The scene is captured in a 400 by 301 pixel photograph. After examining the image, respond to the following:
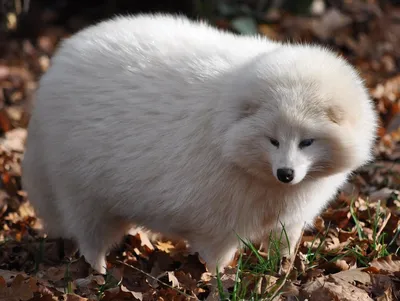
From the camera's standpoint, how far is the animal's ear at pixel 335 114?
4090mm

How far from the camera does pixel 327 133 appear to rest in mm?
4059

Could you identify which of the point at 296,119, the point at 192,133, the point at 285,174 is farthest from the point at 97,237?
the point at 296,119

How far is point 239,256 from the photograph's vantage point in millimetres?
4754

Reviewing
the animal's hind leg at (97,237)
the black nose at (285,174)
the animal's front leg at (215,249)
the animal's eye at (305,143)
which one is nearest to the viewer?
the black nose at (285,174)

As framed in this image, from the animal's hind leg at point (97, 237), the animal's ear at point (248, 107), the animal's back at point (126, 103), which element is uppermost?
the animal's ear at point (248, 107)

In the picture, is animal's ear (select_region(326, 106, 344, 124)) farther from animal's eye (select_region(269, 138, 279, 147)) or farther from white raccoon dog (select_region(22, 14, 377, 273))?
animal's eye (select_region(269, 138, 279, 147))

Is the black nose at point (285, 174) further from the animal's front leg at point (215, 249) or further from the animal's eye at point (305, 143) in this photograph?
the animal's front leg at point (215, 249)

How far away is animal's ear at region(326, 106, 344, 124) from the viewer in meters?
4.09

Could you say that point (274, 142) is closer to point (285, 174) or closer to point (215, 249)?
point (285, 174)

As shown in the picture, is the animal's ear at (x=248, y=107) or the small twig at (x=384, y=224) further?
the small twig at (x=384, y=224)

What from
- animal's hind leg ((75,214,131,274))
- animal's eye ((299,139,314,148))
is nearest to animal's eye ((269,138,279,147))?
animal's eye ((299,139,314,148))

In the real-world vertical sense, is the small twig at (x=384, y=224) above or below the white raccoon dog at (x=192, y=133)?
below

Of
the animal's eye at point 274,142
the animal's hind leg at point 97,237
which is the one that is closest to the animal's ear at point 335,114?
the animal's eye at point 274,142

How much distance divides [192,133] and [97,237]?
1.17 m
